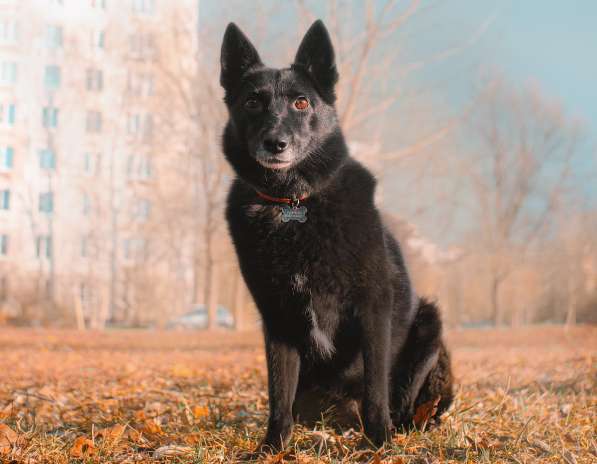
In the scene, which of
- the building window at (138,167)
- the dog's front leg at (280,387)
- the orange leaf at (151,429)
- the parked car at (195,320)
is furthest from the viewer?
the parked car at (195,320)

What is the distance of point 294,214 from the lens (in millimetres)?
2666

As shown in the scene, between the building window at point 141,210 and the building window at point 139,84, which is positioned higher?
the building window at point 139,84

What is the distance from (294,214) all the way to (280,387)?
0.75 m

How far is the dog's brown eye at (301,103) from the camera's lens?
2762 mm

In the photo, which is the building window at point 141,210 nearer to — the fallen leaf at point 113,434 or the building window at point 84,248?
the building window at point 84,248

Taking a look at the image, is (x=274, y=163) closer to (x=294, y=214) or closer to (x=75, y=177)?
(x=294, y=214)

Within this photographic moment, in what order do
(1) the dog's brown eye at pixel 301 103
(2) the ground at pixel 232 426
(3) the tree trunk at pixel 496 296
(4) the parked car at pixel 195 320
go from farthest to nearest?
(4) the parked car at pixel 195 320, (3) the tree trunk at pixel 496 296, (1) the dog's brown eye at pixel 301 103, (2) the ground at pixel 232 426

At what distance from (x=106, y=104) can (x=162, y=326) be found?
8319 mm

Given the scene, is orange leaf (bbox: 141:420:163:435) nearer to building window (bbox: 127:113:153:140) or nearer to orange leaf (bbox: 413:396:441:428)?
orange leaf (bbox: 413:396:441:428)

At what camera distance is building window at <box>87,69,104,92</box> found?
20203 millimetres

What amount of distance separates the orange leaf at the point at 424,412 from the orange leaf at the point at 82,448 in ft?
4.84

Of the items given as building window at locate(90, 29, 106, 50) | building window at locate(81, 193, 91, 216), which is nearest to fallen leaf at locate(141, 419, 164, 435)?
building window at locate(90, 29, 106, 50)

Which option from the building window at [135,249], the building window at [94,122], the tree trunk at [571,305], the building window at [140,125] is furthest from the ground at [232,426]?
the building window at [135,249]

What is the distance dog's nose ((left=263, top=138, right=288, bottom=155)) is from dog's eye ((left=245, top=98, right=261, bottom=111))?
23 cm
